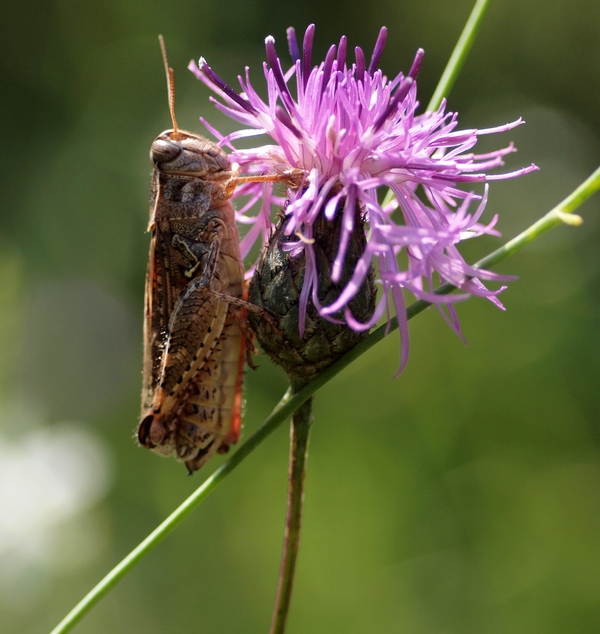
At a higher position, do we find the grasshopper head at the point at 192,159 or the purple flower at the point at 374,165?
the grasshopper head at the point at 192,159

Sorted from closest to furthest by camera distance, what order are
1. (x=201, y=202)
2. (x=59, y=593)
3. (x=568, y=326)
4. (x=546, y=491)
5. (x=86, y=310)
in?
(x=201, y=202) < (x=59, y=593) < (x=546, y=491) < (x=568, y=326) < (x=86, y=310)

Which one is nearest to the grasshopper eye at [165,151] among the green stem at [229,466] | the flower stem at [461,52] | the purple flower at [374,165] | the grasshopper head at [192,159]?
the grasshopper head at [192,159]

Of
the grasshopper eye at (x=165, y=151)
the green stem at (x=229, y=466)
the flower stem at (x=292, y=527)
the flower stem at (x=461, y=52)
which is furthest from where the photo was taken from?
the grasshopper eye at (x=165, y=151)

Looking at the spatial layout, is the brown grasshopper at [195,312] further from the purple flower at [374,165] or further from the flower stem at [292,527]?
the flower stem at [292,527]

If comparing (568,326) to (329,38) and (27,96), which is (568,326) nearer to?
(329,38)

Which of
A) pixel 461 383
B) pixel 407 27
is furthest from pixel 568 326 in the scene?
pixel 407 27

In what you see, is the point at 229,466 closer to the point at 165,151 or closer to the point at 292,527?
the point at 292,527
